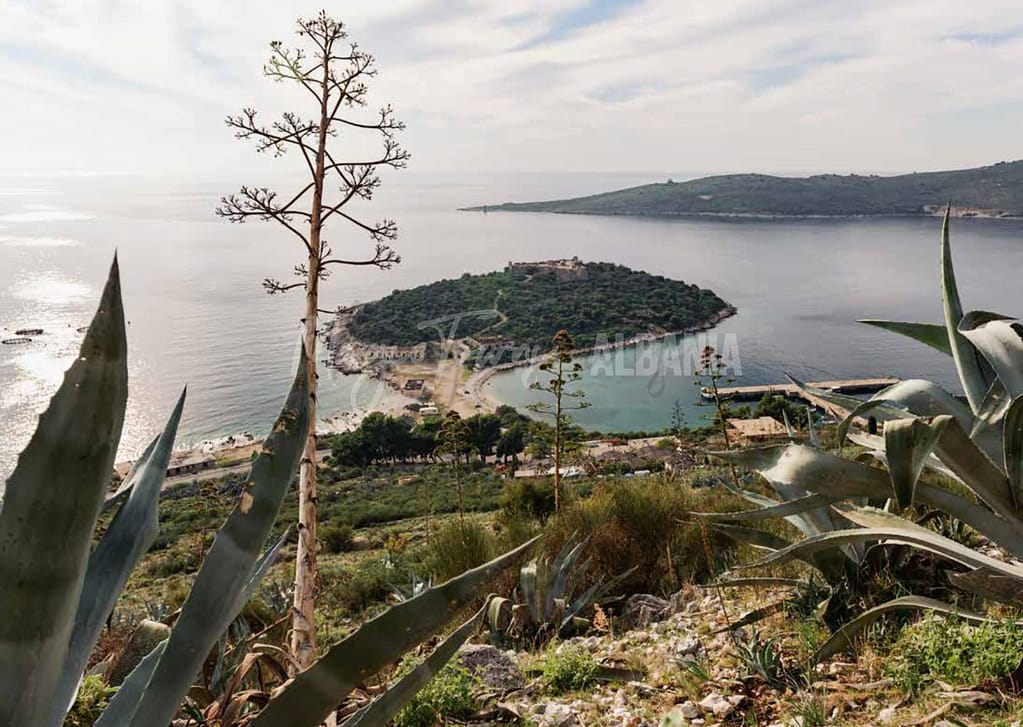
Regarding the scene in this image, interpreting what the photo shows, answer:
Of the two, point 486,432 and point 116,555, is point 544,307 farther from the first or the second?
point 116,555

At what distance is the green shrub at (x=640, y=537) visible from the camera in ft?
10.3

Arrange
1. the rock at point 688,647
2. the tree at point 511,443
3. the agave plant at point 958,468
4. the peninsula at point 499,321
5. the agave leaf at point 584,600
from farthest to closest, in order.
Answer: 1. the peninsula at point 499,321
2. the tree at point 511,443
3. the agave leaf at point 584,600
4. the rock at point 688,647
5. the agave plant at point 958,468

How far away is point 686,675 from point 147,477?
1.42m

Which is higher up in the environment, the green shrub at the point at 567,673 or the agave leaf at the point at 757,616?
the agave leaf at the point at 757,616

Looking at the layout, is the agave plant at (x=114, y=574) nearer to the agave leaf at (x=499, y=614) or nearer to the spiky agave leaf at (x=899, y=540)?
the spiky agave leaf at (x=899, y=540)

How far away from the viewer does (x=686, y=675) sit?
1.74m

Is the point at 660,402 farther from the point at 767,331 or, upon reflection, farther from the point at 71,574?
the point at 71,574

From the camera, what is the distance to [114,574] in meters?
0.80

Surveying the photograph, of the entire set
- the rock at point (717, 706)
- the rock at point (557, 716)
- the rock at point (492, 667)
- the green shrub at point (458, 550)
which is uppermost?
the rock at point (717, 706)

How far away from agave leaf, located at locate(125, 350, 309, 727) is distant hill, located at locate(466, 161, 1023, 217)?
81.9 m

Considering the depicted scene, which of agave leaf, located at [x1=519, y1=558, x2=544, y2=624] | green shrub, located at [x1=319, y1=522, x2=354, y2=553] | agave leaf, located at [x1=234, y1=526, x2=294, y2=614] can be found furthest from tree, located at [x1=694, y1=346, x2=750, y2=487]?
green shrub, located at [x1=319, y1=522, x2=354, y2=553]

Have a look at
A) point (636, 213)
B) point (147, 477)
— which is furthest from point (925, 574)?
point (636, 213)

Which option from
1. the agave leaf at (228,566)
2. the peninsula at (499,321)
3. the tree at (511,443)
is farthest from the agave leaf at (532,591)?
the peninsula at (499,321)

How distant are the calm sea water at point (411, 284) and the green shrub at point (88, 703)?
103 cm
